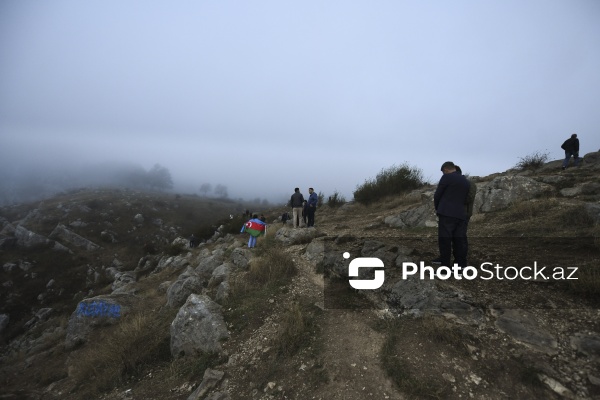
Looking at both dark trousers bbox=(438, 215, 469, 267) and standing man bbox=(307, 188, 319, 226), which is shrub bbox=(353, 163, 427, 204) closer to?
standing man bbox=(307, 188, 319, 226)

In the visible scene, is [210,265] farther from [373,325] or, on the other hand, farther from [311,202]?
[373,325]

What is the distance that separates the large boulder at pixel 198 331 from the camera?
16.6ft

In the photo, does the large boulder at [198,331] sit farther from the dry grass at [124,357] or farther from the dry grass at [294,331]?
the dry grass at [294,331]

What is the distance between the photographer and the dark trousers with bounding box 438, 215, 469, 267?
202 inches

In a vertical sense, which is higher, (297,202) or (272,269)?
(297,202)

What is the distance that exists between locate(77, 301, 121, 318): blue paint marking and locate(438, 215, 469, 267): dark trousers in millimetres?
10242

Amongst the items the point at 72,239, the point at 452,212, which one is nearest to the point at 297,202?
the point at 452,212

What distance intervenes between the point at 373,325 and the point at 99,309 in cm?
923

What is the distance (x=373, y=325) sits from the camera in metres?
4.68

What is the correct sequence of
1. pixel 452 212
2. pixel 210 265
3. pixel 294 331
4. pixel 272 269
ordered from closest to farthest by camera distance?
pixel 294 331, pixel 452 212, pixel 272 269, pixel 210 265

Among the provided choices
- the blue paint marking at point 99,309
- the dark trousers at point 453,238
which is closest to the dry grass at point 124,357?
the blue paint marking at point 99,309

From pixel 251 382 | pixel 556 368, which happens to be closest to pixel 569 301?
pixel 556 368

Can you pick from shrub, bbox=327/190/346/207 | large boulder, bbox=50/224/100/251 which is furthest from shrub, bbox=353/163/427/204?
large boulder, bbox=50/224/100/251
